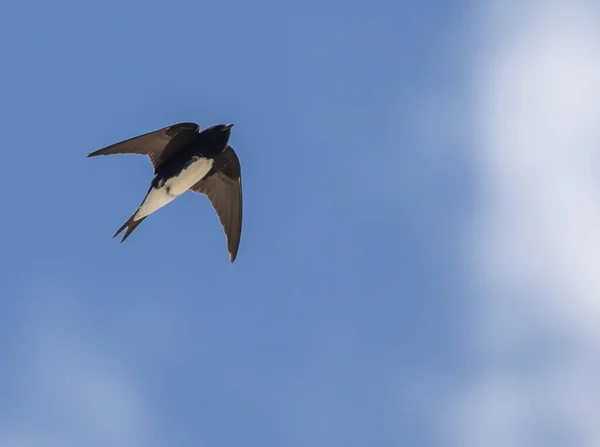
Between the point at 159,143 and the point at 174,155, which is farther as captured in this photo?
the point at 174,155

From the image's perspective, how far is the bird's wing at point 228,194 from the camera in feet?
50.2

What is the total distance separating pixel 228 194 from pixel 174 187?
4.26ft

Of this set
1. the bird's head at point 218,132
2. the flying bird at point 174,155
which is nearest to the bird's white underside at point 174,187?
the flying bird at point 174,155

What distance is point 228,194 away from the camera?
50.7ft

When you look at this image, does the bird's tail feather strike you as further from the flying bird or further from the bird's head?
the bird's head

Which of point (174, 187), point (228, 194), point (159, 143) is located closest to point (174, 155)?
point (159, 143)

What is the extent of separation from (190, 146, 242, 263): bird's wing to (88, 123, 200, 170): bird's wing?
0.93m

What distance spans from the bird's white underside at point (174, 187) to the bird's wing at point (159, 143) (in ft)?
1.28

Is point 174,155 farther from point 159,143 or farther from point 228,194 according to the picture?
point 228,194

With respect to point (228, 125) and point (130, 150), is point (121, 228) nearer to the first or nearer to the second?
point (130, 150)

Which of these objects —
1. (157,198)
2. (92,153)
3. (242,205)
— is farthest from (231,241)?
(92,153)

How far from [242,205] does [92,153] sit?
2.79 meters

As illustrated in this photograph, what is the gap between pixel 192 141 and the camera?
47.4 feet

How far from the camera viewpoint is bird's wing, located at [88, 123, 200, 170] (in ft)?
45.9
